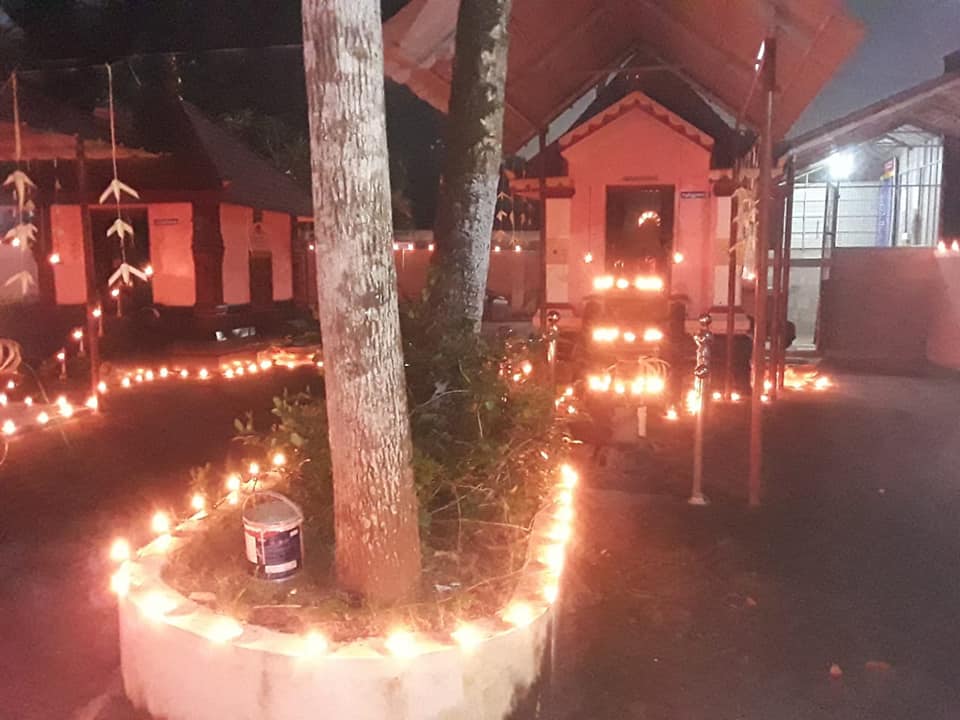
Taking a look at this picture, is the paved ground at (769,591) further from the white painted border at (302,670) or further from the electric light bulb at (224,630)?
the electric light bulb at (224,630)

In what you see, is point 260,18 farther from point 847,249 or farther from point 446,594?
point 847,249

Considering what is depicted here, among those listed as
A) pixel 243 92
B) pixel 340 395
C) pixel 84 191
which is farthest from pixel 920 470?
pixel 243 92

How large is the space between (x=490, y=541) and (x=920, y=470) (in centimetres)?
496

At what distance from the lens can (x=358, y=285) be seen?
3543 millimetres

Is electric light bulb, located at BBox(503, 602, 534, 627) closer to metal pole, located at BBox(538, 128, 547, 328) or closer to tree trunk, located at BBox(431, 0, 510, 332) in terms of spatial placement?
tree trunk, located at BBox(431, 0, 510, 332)

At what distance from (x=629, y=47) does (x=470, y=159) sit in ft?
22.1

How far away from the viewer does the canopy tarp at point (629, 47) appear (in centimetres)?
659

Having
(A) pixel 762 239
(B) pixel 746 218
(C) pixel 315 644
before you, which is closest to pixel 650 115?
(B) pixel 746 218

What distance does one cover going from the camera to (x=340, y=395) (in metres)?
3.62

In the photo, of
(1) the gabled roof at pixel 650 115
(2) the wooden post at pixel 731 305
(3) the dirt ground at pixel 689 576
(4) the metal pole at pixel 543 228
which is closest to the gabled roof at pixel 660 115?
(1) the gabled roof at pixel 650 115

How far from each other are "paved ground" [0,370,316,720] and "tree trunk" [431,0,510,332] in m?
2.73

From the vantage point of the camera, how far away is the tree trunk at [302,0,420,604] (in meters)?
3.49

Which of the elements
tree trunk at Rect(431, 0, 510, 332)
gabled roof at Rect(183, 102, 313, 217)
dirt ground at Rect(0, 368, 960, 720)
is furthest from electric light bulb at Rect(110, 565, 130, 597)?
gabled roof at Rect(183, 102, 313, 217)

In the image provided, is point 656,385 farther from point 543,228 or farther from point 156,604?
point 156,604
